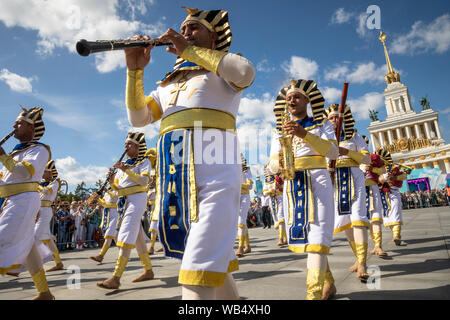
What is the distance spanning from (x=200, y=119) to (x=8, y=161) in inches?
135

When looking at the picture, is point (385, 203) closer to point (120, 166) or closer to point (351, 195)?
point (351, 195)

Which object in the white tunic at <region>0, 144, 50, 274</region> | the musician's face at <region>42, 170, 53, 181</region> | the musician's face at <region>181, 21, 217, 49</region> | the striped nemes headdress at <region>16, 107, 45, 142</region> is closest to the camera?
the musician's face at <region>181, 21, 217, 49</region>

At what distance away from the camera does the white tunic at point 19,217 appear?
12.7ft

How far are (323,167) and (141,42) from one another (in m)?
2.37

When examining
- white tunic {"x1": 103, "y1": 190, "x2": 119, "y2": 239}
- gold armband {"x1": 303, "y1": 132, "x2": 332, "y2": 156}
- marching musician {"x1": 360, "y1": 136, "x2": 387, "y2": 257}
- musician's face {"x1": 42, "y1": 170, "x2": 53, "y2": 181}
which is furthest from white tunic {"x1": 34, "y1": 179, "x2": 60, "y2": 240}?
marching musician {"x1": 360, "y1": 136, "x2": 387, "y2": 257}

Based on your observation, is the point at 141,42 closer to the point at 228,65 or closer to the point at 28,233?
the point at 228,65

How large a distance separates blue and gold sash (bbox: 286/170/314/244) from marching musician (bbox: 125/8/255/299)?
1.39 meters

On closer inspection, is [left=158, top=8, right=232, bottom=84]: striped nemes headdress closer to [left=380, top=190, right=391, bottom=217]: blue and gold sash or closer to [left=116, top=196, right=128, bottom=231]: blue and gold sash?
[left=116, top=196, right=128, bottom=231]: blue and gold sash

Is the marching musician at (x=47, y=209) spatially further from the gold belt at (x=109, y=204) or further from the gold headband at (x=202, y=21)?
the gold headband at (x=202, y=21)

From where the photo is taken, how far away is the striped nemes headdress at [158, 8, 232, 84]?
7.51ft

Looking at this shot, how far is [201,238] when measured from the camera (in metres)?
1.67

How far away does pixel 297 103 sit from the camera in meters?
3.62

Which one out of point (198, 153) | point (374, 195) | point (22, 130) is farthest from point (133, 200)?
point (374, 195)

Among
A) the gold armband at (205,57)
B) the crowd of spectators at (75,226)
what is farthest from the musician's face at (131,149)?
the crowd of spectators at (75,226)
